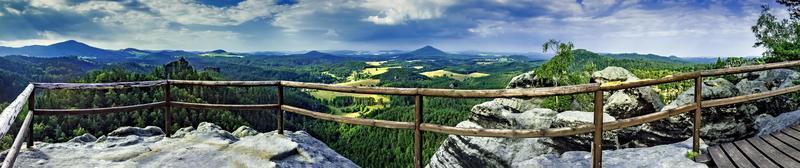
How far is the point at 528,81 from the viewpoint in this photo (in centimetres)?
2789

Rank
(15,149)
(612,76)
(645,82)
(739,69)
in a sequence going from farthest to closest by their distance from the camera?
(612,76)
(739,69)
(645,82)
(15,149)

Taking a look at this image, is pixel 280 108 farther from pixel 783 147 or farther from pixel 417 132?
pixel 783 147

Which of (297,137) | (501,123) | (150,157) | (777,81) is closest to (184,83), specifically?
(150,157)

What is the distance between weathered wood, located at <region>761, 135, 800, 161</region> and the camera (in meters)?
5.85

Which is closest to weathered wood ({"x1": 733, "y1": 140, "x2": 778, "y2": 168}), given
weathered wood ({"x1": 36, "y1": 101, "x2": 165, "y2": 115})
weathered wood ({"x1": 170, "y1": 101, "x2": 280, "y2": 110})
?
weathered wood ({"x1": 170, "y1": 101, "x2": 280, "y2": 110})

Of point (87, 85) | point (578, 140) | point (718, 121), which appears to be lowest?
point (578, 140)

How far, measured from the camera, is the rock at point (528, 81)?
27672 mm

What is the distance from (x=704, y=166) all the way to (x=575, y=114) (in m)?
6.79

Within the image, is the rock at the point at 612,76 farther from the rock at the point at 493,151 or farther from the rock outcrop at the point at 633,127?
the rock at the point at 493,151

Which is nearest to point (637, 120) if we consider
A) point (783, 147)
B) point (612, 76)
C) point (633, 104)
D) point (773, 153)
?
point (773, 153)

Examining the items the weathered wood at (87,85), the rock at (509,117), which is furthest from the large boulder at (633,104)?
the weathered wood at (87,85)

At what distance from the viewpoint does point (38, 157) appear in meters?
6.16

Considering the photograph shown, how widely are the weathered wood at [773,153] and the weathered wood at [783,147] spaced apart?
0.07m

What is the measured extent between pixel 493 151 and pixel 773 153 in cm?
764
